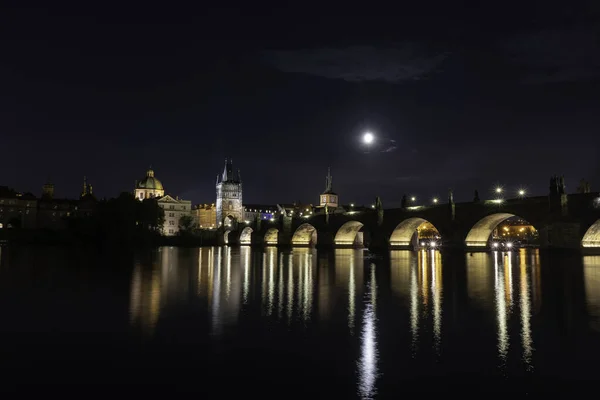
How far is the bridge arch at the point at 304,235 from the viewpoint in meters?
103

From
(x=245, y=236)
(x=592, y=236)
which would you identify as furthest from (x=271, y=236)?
(x=592, y=236)

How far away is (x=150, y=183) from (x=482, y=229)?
140635 millimetres

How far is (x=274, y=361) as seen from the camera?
9.02 meters

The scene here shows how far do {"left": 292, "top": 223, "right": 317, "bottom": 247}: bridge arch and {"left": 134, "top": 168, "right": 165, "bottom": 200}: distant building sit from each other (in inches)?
3218

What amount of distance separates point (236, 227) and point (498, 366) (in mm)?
132802

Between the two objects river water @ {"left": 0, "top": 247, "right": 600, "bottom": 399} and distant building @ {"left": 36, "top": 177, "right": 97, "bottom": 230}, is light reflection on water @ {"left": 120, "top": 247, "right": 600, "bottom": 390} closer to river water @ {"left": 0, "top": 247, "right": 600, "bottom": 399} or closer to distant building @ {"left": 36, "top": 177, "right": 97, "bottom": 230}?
river water @ {"left": 0, "top": 247, "right": 600, "bottom": 399}

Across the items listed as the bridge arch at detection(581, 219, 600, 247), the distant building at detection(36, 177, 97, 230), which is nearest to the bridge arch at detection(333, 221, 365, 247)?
the bridge arch at detection(581, 219, 600, 247)

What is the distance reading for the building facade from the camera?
16188 centimetres

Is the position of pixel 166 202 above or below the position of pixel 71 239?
above

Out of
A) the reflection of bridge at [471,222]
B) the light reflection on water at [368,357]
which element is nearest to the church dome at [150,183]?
the reflection of bridge at [471,222]

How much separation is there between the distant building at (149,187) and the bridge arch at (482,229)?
5287 inches

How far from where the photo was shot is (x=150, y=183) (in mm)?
174875

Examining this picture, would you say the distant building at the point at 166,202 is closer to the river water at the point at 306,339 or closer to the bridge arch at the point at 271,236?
the bridge arch at the point at 271,236

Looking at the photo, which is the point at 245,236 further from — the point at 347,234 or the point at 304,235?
the point at 347,234
